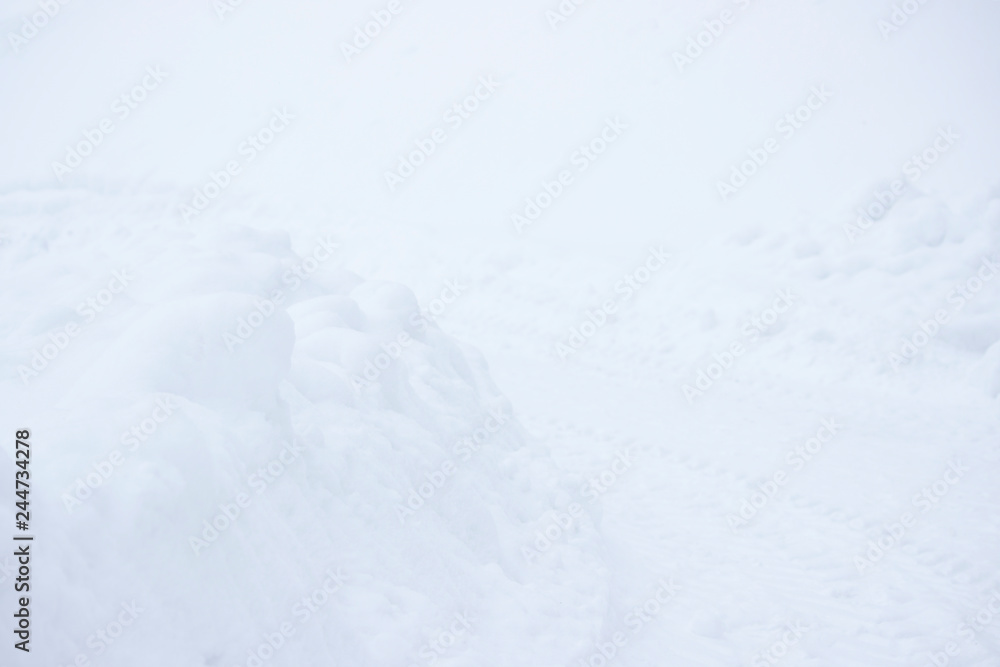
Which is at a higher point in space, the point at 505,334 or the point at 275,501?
the point at 505,334

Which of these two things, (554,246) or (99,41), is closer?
(554,246)

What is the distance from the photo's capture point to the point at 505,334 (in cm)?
1411

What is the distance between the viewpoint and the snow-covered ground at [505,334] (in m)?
3.66

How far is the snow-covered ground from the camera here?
12.0 ft

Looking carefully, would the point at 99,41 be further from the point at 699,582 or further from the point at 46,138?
Answer: the point at 699,582

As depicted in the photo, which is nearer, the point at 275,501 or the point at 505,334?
the point at 275,501

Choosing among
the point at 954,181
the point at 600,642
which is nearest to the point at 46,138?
the point at 600,642

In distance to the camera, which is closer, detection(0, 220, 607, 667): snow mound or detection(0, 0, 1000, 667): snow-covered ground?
detection(0, 220, 607, 667): snow mound

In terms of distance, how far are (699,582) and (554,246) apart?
12.1m

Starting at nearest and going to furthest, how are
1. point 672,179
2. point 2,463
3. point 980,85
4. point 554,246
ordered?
point 2,463 < point 554,246 < point 672,179 < point 980,85

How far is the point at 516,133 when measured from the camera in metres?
22.1

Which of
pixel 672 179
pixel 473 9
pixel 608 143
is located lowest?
pixel 672 179

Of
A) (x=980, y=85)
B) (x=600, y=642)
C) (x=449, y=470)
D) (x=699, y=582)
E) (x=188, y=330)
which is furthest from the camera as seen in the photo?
(x=980, y=85)

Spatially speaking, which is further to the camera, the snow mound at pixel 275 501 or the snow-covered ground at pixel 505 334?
the snow-covered ground at pixel 505 334
